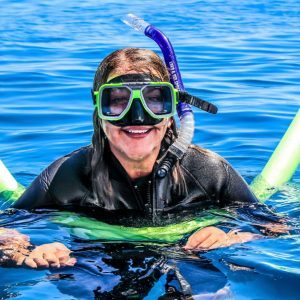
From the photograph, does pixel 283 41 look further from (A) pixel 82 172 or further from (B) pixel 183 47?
(A) pixel 82 172

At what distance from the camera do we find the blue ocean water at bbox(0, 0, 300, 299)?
123 inches

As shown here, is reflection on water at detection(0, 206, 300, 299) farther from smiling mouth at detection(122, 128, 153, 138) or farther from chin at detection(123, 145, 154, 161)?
smiling mouth at detection(122, 128, 153, 138)

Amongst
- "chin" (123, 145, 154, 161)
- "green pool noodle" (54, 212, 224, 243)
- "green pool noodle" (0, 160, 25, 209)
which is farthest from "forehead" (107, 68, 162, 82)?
"green pool noodle" (0, 160, 25, 209)

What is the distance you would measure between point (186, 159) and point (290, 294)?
0.93 metres

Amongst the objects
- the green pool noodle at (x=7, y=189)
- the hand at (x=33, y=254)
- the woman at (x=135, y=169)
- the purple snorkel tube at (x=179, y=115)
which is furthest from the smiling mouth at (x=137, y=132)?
the green pool noodle at (x=7, y=189)

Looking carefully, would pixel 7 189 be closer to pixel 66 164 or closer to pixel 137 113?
pixel 66 164

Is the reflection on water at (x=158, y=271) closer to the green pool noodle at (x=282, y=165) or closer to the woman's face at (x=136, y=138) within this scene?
the woman's face at (x=136, y=138)

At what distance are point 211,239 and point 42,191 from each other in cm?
85

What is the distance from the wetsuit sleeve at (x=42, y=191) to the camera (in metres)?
3.58

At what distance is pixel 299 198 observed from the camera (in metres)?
4.54

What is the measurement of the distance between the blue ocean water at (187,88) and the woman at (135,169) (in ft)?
0.63

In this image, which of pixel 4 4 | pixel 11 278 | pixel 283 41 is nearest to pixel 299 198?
pixel 11 278

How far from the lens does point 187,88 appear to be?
26.4 ft

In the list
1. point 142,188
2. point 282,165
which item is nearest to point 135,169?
point 142,188
